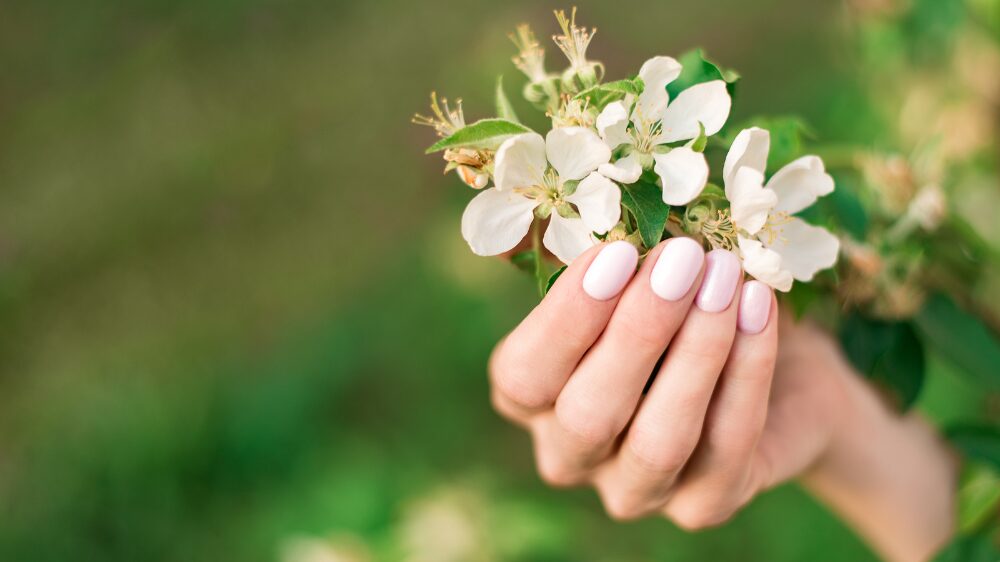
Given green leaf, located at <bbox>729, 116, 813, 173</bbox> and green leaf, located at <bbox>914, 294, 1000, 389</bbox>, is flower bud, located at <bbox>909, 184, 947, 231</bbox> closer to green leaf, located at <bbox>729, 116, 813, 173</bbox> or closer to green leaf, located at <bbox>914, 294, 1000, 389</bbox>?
green leaf, located at <bbox>914, 294, 1000, 389</bbox>

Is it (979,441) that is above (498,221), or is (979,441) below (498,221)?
below

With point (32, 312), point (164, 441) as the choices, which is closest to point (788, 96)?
point (164, 441)

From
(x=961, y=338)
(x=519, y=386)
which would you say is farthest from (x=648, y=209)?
(x=961, y=338)

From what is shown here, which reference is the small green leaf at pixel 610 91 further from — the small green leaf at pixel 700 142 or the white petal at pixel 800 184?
the white petal at pixel 800 184

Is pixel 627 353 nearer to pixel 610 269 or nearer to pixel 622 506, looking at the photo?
pixel 610 269

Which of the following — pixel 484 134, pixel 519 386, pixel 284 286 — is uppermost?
pixel 284 286

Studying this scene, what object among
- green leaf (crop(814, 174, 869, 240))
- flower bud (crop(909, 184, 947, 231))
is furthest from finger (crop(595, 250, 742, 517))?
flower bud (crop(909, 184, 947, 231))
